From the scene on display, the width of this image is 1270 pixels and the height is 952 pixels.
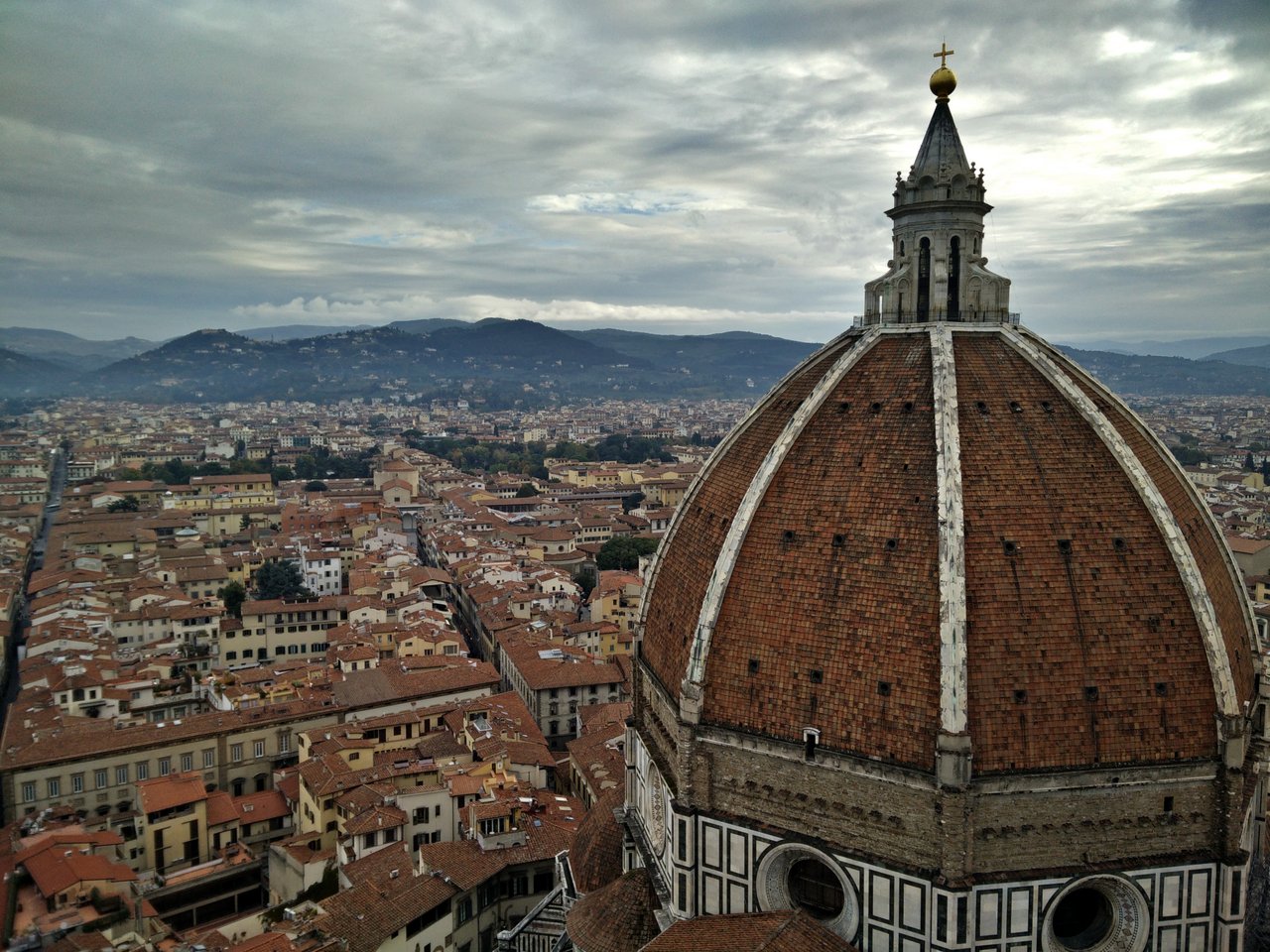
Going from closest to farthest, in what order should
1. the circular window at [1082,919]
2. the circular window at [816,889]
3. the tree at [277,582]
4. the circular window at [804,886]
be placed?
the circular window at [1082,919]
the circular window at [804,886]
the circular window at [816,889]
the tree at [277,582]

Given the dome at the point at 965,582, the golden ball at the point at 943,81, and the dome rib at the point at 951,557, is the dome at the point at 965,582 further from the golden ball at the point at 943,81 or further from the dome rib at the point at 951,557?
the golden ball at the point at 943,81

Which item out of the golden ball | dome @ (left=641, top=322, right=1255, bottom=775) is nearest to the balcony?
dome @ (left=641, top=322, right=1255, bottom=775)

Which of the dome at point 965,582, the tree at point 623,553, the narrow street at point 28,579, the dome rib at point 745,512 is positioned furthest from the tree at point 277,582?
the dome at point 965,582

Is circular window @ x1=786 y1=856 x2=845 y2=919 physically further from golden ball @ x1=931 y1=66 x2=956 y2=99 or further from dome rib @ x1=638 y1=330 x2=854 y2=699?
golden ball @ x1=931 y1=66 x2=956 y2=99

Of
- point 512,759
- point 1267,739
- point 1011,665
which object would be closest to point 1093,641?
point 1011,665

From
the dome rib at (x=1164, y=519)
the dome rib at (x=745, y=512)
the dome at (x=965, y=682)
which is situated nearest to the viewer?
the dome at (x=965, y=682)

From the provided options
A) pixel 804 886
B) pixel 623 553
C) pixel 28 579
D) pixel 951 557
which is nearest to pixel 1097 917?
pixel 804 886

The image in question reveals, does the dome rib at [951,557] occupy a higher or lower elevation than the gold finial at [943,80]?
lower
